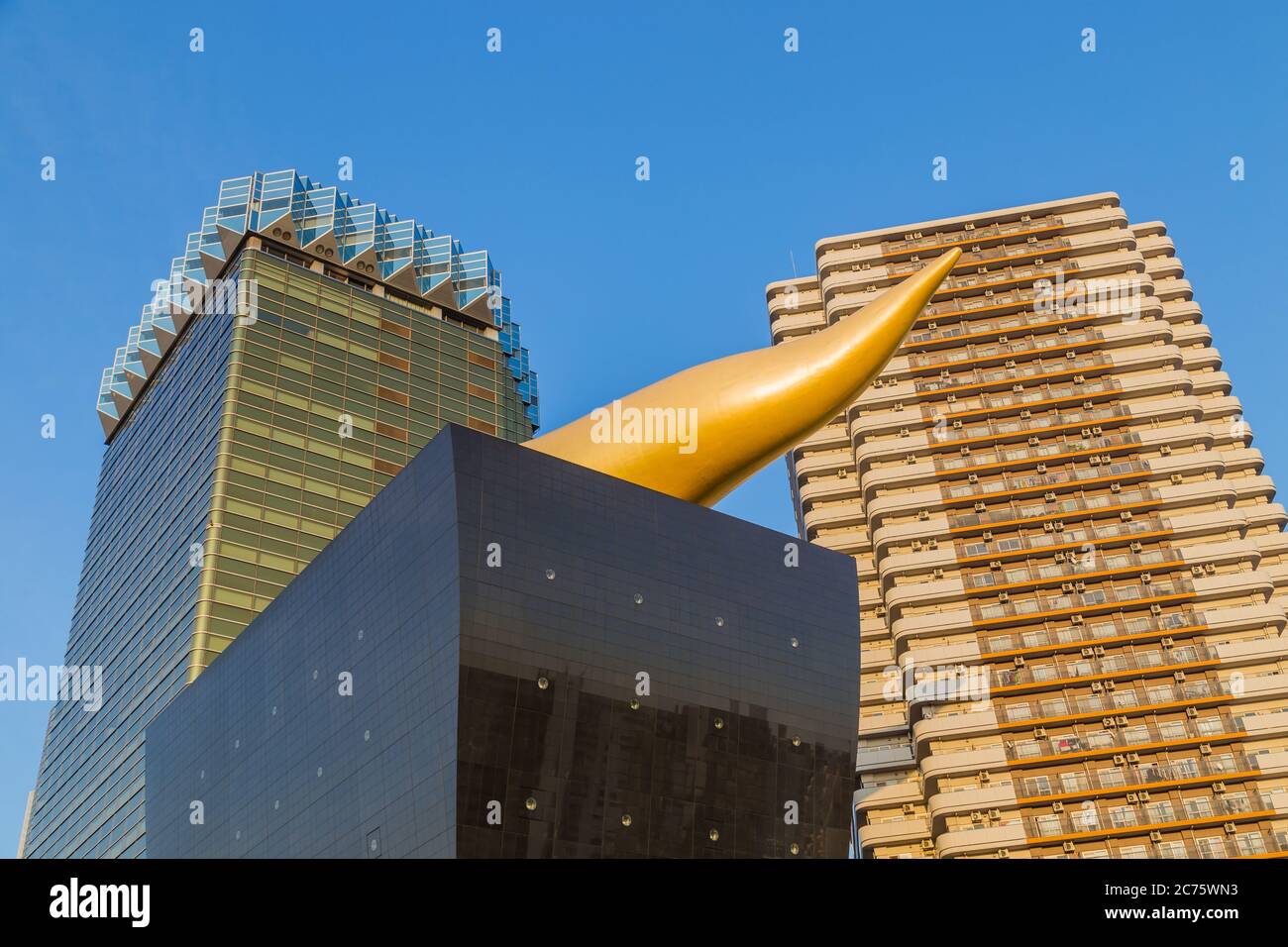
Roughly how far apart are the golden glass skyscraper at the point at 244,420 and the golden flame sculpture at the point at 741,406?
106 ft

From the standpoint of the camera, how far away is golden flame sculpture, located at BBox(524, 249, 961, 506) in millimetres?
36469

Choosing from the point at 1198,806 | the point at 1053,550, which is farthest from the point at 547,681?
the point at 1053,550

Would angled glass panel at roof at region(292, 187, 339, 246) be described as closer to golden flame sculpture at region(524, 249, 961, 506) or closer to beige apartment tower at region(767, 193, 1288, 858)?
beige apartment tower at region(767, 193, 1288, 858)

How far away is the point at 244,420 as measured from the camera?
7000 cm

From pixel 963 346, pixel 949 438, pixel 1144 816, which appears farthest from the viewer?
pixel 963 346

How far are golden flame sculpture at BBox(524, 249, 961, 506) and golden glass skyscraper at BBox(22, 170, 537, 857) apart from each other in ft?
106

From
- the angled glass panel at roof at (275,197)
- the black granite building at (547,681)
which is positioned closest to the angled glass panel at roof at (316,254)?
the angled glass panel at roof at (275,197)

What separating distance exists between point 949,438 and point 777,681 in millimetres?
40638

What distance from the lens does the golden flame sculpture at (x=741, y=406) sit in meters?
36.5

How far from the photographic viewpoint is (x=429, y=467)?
35094 millimetres

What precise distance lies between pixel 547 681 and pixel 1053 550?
44.4 metres

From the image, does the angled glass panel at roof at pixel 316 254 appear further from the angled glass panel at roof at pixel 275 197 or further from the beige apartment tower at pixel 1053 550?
the beige apartment tower at pixel 1053 550
